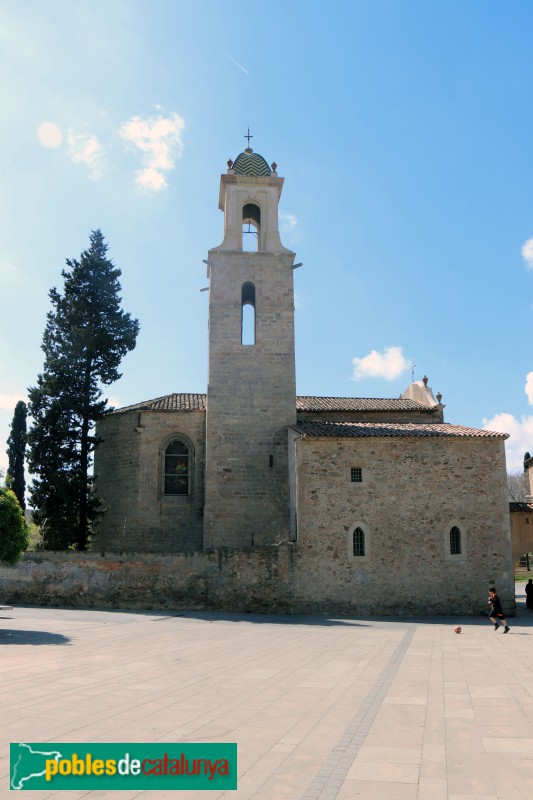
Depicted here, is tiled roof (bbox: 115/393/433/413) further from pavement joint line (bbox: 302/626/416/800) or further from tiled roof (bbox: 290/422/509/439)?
pavement joint line (bbox: 302/626/416/800)

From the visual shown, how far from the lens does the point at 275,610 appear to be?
22.1m

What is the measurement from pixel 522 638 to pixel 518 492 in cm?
7722

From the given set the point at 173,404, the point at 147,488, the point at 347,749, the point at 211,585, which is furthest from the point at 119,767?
the point at 173,404

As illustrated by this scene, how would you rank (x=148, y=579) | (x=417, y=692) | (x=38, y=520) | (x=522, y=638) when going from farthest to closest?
(x=38, y=520), (x=148, y=579), (x=522, y=638), (x=417, y=692)

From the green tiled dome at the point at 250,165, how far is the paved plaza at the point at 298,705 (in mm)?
21034

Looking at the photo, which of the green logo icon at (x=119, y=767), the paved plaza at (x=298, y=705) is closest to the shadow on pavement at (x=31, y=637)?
the paved plaza at (x=298, y=705)

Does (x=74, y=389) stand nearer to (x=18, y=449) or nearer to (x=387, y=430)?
(x=18, y=449)

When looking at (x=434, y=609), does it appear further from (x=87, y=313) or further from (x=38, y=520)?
(x=87, y=313)

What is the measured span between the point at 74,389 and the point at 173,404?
4.29 meters

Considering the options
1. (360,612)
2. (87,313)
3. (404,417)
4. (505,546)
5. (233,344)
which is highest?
(87,313)

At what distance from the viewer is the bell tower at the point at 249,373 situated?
25.3 metres

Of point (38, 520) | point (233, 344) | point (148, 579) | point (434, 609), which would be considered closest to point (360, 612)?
point (434, 609)

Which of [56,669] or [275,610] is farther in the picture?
[275,610]

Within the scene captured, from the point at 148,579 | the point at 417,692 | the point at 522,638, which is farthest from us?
the point at 148,579
